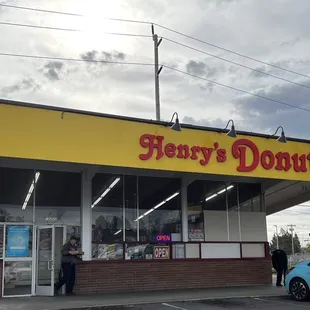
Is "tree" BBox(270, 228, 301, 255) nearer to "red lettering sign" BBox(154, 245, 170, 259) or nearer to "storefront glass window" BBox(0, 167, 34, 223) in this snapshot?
"red lettering sign" BBox(154, 245, 170, 259)

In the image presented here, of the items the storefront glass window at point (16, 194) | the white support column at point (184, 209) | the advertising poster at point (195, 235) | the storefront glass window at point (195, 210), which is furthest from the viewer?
the storefront glass window at point (195, 210)

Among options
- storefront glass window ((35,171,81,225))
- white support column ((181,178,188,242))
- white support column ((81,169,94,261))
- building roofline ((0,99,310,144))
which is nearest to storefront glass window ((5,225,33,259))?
storefront glass window ((35,171,81,225))

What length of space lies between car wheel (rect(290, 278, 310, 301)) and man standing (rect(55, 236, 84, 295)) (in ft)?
21.6

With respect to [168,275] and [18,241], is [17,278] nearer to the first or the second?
[18,241]

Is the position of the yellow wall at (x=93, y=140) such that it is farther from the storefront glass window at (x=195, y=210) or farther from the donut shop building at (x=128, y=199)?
the storefront glass window at (x=195, y=210)

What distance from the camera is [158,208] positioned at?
17.6 meters

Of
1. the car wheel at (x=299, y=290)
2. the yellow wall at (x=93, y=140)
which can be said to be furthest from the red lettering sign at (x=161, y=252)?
the car wheel at (x=299, y=290)

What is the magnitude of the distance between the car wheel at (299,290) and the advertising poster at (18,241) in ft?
26.8

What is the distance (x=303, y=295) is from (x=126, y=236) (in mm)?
6197

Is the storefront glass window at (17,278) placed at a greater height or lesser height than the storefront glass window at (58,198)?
lesser

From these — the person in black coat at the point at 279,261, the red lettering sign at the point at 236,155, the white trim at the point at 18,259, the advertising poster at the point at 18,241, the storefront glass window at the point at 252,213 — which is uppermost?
the red lettering sign at the point at 236,155

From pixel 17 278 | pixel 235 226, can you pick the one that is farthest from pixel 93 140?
pixel 235 226

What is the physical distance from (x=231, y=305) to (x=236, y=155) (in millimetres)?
5420

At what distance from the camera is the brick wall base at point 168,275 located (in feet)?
51.1
